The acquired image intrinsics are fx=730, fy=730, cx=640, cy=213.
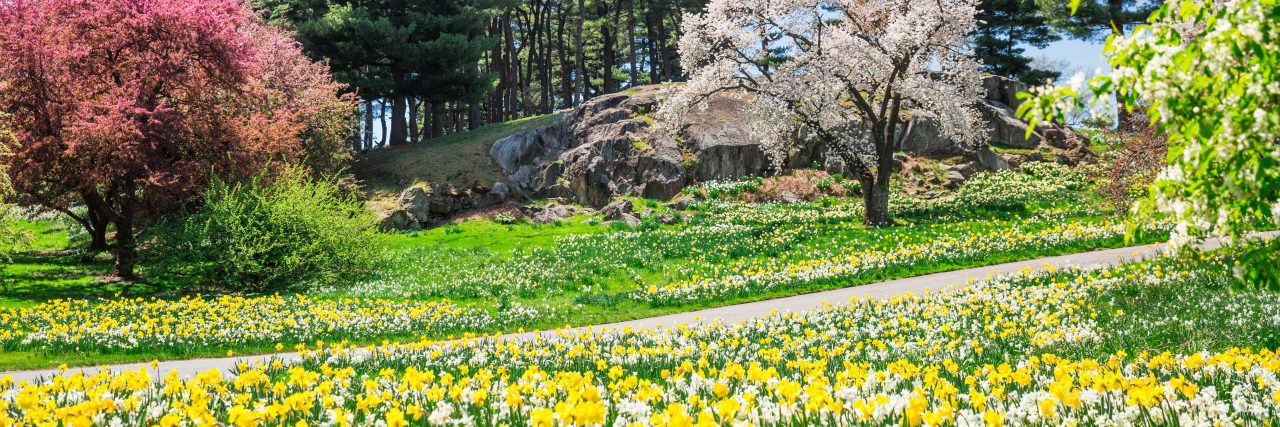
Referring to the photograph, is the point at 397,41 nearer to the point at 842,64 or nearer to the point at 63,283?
the point at 63,283

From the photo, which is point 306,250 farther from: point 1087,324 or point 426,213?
point 1087,324

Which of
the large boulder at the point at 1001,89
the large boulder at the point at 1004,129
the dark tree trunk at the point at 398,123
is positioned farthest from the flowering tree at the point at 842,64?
the dark tree trunk at the point at 398,123

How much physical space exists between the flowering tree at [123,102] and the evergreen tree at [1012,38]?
35.9 m

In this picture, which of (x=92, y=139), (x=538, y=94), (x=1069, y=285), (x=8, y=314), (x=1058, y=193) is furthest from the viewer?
(x=538, y=94)

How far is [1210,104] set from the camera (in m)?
3.16

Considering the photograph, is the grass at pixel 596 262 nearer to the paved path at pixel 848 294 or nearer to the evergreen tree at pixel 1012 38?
the paved path at pixel 848 294

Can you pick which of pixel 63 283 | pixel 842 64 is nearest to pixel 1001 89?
pixel 842 64

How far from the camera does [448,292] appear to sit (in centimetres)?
1549

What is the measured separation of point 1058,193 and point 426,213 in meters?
24.1

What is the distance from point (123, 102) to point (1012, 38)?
41.8 metres

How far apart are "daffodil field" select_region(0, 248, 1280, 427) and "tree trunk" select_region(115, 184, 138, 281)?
1488 cm

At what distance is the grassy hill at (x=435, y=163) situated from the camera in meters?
32.7

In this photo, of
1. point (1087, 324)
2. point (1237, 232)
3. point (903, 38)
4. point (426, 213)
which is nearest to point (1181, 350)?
point (1087, 324)

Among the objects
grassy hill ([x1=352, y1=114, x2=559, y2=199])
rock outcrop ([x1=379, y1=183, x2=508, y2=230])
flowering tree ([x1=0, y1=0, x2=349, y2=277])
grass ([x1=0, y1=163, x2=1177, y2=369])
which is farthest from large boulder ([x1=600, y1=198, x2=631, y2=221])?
flowering tree ([x1=0, y1=0, x2=349, y2=277])
